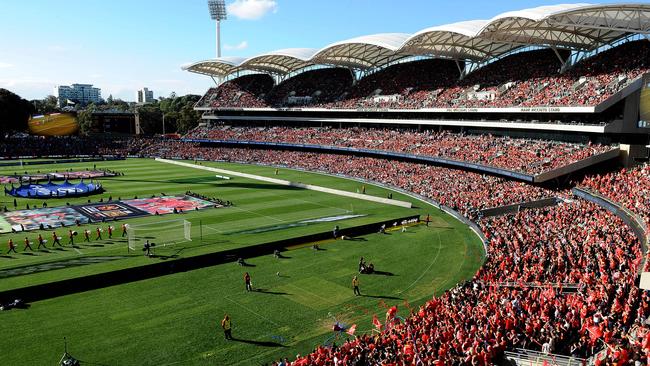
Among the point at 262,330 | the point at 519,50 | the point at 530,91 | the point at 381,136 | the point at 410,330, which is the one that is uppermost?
the point at 519,50

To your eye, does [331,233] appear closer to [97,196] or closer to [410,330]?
[410,330]

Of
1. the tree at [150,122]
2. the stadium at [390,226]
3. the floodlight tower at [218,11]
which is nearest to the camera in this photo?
the stadium at [390,226]

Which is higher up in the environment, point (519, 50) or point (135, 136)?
point (519, 50)

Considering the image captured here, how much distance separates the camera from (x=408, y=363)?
527 inches

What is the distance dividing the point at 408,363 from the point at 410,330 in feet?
7.65

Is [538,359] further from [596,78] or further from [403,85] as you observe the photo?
[403,85]

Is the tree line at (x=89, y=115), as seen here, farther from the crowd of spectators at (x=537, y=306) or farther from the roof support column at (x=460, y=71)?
the crowd of spectators at (x=537, y=306)

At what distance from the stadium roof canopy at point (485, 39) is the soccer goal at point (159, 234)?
118ft

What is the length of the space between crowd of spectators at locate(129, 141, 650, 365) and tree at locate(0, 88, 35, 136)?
94339 mm

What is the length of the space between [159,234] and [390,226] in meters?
17.6

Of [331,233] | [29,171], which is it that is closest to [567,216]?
[331,233]

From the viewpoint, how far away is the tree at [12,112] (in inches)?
3570

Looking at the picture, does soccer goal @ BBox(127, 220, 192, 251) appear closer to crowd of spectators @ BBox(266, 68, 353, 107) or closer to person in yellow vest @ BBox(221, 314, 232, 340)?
person in yellow vest @ BBox(221, 314, 232, 340)

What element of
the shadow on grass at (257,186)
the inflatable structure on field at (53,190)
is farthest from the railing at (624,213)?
the inflatable structure on field at (53,190)
